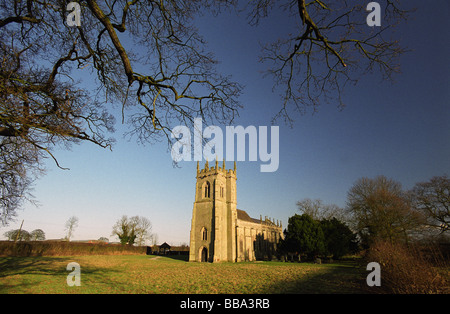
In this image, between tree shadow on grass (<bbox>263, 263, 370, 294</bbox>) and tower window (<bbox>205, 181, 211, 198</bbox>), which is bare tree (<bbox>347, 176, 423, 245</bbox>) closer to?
tree shadow on grass (<bbox>263, 263, 370, 294</bbox>)

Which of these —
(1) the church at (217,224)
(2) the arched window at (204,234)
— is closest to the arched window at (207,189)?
(1) the church at (217,224)

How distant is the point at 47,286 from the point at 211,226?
88.8ft

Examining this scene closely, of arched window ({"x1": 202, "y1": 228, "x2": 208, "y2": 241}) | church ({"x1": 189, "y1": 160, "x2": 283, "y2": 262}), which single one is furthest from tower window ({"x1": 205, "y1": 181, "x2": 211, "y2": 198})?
arched window ({"x1": 202, "y1": 228, "x2": 208, "y2": 241})

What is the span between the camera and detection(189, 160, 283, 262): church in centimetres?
3549

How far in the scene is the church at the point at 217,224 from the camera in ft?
116

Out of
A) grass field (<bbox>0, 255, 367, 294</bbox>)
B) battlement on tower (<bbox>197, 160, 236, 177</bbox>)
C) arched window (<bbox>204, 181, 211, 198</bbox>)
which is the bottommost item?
grass field (<bbox>0, 255, 367, 294</bbox>)

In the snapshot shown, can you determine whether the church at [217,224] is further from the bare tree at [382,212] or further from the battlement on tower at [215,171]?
the bare tree at [382,212]

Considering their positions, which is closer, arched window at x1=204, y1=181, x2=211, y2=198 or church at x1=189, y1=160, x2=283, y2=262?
church at x1=189, y1=160, x2=283, y2=262

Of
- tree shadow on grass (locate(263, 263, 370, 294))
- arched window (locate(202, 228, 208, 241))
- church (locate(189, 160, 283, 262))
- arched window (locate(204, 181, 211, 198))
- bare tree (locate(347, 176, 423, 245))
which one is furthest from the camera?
arched window (locate(204, 181, 211, 198))

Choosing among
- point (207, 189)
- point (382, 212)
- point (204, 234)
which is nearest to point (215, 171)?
point (207, 189)

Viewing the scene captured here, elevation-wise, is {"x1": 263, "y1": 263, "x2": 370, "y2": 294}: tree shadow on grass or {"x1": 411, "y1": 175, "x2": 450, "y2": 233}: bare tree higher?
{"x1": 411, "y1": 175, "x2": 450, "y2": 233}: bare tree

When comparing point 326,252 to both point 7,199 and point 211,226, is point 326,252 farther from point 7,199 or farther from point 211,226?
point 7,199

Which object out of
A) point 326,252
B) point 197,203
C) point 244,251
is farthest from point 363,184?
point 197,203

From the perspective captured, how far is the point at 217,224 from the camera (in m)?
35.3
